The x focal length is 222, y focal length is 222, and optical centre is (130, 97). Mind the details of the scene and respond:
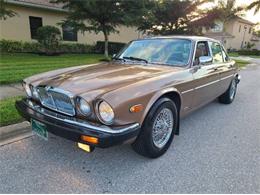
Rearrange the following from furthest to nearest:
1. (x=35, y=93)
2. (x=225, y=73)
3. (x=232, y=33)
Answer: (x=232, y=33) → (x=225, y=73) → (x=35, y=93)

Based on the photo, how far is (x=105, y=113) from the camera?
7.52ft

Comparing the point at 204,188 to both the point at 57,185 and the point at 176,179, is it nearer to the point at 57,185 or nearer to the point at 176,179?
the point at 176,179

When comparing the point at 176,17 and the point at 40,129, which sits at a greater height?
the point at 176,17

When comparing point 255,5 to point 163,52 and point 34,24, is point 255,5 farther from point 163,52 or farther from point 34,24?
point 163,52

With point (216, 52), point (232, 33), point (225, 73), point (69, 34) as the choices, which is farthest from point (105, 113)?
point (232, 33)

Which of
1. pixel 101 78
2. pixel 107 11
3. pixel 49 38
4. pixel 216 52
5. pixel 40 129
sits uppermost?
pixel 107 11

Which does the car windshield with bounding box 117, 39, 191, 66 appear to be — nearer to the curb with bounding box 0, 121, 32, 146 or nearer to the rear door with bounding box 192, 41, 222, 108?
the rear door with bounding box 192, 41, 222, 108

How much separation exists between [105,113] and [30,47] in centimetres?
1347

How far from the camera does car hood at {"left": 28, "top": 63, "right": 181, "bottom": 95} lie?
2.48 meters

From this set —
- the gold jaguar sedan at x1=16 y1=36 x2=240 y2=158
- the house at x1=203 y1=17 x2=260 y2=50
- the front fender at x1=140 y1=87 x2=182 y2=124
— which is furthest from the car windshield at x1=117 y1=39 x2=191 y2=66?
the house at x1=203 y1=17 x2=260 y2=50

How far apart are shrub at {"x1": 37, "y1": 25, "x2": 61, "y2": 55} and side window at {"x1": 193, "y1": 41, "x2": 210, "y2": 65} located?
38.9 feet

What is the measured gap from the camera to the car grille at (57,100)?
8.08 ft

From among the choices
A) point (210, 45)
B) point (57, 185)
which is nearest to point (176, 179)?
point (57, 185)

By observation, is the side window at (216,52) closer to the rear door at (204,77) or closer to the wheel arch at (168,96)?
the rear door at (204,77)
